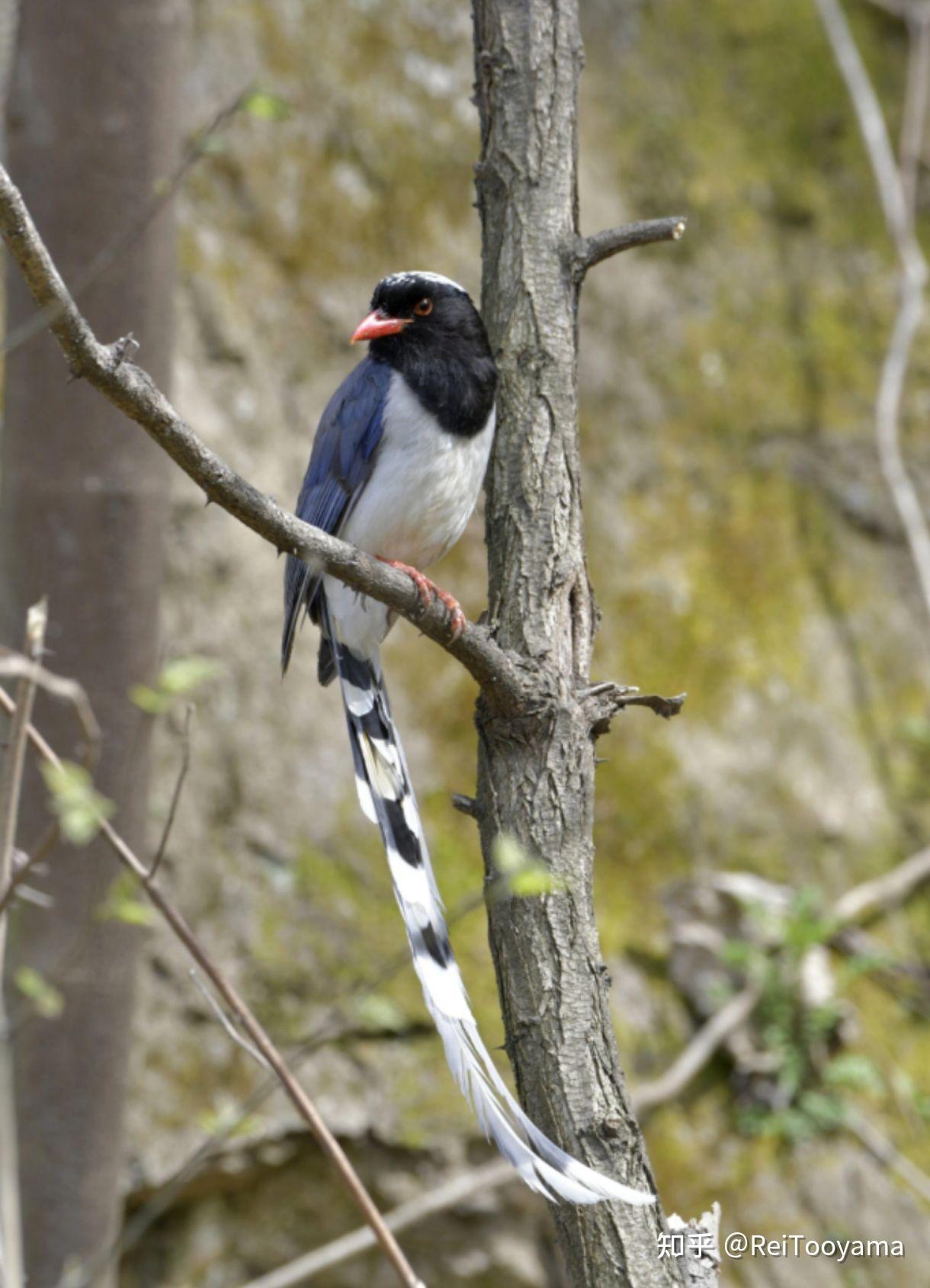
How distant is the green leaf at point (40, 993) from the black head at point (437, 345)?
1.32 meters

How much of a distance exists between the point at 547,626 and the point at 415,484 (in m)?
0.74

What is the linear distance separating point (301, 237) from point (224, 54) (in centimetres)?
70

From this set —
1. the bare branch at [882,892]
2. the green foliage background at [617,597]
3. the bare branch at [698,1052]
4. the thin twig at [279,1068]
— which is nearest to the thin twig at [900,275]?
the green foliage background at [617,597]

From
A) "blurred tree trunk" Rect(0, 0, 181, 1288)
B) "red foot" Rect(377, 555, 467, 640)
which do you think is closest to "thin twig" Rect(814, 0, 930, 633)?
"red foot" Rect(377, 555, 467, 640)

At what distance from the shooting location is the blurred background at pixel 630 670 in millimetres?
4094

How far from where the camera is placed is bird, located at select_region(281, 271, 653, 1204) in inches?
103

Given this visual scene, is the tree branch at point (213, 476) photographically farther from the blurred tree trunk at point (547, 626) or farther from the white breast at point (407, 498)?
the white breast at point (407, 498)

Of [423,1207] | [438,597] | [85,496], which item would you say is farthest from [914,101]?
[423,1207]

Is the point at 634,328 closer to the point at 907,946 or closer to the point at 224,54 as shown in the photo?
the point at 224,54

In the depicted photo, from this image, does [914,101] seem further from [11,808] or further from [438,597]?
[11,808]

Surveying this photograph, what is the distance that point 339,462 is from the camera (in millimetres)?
3045

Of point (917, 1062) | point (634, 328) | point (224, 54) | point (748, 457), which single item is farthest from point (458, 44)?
point (917, 1062)

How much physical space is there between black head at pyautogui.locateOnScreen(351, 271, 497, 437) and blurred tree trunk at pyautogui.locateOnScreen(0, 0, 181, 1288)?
1.80 ft

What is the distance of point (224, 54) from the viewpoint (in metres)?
4.91
